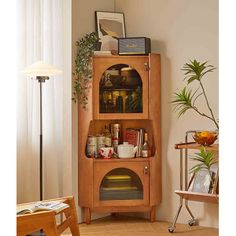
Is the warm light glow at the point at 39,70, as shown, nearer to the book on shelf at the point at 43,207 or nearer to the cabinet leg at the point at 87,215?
the book on shelf at the point at 43,207

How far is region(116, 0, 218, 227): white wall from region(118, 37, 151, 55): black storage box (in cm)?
20

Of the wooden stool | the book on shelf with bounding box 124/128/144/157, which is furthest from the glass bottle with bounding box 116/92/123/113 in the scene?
the wooden stool

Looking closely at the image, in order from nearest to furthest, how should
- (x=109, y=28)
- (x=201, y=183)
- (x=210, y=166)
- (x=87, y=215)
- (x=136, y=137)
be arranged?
(x=210, y=166), (x=201, y=183), (x=87, y=215), (x=136, y=137), (x=109, y=28)

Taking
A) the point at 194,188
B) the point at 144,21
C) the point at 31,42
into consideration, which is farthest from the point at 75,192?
the point at 144,21

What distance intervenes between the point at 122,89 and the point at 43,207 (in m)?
1.74

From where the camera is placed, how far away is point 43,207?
3316mm

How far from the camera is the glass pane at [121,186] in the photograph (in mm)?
4664

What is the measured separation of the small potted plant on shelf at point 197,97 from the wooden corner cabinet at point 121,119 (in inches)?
11.9

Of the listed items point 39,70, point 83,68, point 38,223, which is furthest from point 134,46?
point 38,223

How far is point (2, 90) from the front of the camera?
87 centimetres

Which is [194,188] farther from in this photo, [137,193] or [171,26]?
[171,26]

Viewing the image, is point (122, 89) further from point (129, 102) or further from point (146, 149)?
point (146, 149)
